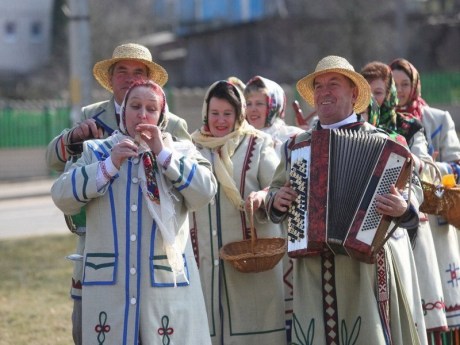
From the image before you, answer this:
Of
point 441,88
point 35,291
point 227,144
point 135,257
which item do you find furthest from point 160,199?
point 441,88

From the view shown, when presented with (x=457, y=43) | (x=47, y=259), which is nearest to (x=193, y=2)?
(x=457, y=43)

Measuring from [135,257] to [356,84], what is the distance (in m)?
1.55

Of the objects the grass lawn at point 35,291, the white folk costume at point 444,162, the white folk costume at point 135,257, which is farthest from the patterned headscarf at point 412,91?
the grass lawn at point 35,291

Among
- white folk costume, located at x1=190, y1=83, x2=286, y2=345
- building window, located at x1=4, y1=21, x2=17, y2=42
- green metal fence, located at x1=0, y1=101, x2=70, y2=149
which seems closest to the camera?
white folk costume, located at x1=190, y1=83, x2=286, y2=345

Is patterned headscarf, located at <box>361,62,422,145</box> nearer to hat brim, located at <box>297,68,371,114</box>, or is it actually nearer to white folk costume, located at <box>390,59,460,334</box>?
white folk costume, located at <box>390,59,460,334</box>

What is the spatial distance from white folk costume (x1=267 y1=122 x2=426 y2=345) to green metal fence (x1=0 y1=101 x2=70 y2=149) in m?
19.6

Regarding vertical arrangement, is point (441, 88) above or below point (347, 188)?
above

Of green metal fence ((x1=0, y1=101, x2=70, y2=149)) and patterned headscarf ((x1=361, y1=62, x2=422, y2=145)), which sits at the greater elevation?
green metal fence ((x1=0, y1=101, x2=70, y2=149))

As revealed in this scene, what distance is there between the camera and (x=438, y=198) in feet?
21.7

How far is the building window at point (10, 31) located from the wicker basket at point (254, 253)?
4613cm

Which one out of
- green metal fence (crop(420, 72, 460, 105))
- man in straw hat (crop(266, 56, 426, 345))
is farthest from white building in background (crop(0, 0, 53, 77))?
man in straw hat (crop(266, 56, 426, 345))

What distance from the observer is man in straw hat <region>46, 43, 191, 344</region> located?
596 cm

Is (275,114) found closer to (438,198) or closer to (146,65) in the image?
(438,198)

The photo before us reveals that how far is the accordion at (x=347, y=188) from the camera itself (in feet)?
17.5
